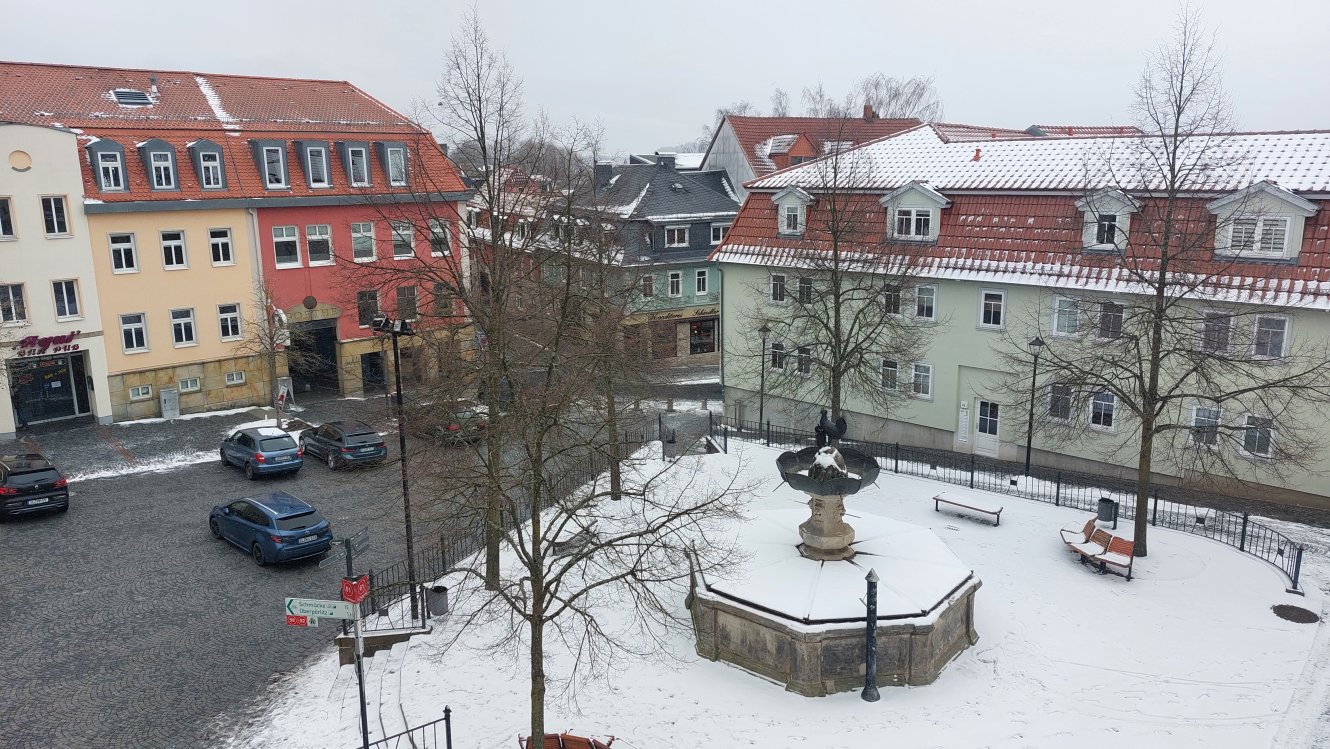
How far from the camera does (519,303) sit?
23.1 meters

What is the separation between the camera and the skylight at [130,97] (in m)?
33.7

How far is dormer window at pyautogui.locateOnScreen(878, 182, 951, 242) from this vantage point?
28297 millimetres

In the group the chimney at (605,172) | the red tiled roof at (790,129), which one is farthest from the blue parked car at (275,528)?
the red tiled roof at (790,129)

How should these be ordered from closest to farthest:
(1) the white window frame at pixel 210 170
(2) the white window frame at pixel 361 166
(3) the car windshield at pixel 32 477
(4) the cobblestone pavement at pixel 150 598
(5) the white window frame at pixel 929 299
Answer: (4) the cobblestone pavement at pixel 150 598 < (3) the car windshield at pixel 32 477 < (5) the white window frame at pixel 929 299 < (1) the white window frame at pixel 210 170 < (2) the white window frame at pixel 361 166

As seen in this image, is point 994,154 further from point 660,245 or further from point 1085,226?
point 660,245

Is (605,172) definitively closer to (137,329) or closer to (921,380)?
(921,380)

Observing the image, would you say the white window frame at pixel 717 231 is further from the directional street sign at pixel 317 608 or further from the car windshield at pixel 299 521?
the directional street sign at pixel 317 608

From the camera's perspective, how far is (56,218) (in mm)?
29906

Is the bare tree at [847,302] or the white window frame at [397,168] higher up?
the white window frame at [397,168]

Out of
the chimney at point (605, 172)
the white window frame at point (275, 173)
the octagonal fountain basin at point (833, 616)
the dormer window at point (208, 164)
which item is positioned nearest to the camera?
the octagonal fountain basin at point (833, 616)

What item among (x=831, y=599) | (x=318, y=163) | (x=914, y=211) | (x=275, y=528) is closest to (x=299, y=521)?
(x=275, y=528)

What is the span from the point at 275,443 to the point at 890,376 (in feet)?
62.8

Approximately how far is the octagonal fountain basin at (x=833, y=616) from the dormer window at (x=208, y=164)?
85.8 feet

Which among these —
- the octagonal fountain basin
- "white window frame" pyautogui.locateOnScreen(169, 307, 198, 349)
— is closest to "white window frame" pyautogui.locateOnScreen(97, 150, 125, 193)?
"white window frame" pyautogui.locateOnScreen(169, 307, 198, 349)
